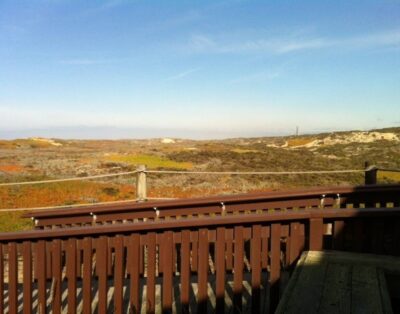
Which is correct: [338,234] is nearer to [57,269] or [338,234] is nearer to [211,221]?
[211,221]

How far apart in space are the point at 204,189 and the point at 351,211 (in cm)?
2230

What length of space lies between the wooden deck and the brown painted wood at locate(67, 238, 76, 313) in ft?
5.93

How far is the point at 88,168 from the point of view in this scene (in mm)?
36469

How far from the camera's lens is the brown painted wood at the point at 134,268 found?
11.1 ft

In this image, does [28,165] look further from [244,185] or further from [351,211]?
[351,211]

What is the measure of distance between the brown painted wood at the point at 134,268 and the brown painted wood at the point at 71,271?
1.54 ft

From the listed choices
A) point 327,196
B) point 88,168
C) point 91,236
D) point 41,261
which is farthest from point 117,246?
point 88,168

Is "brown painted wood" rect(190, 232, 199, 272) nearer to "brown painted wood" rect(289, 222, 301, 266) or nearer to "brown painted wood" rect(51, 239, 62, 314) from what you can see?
"brown painted wood" rect(289, 222, 301, 266)

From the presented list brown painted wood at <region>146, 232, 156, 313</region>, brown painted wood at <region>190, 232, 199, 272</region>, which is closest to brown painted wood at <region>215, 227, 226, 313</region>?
brown painted wood at <region>190, 232, 199, 272</region>

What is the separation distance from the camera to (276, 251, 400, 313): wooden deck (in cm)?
227

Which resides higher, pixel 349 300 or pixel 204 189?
pixel 349 300

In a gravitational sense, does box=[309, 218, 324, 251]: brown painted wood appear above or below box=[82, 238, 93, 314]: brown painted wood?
above

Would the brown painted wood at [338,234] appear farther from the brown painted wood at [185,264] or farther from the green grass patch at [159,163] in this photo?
the green grass patch at [159,163]

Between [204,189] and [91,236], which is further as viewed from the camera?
[204,189]
